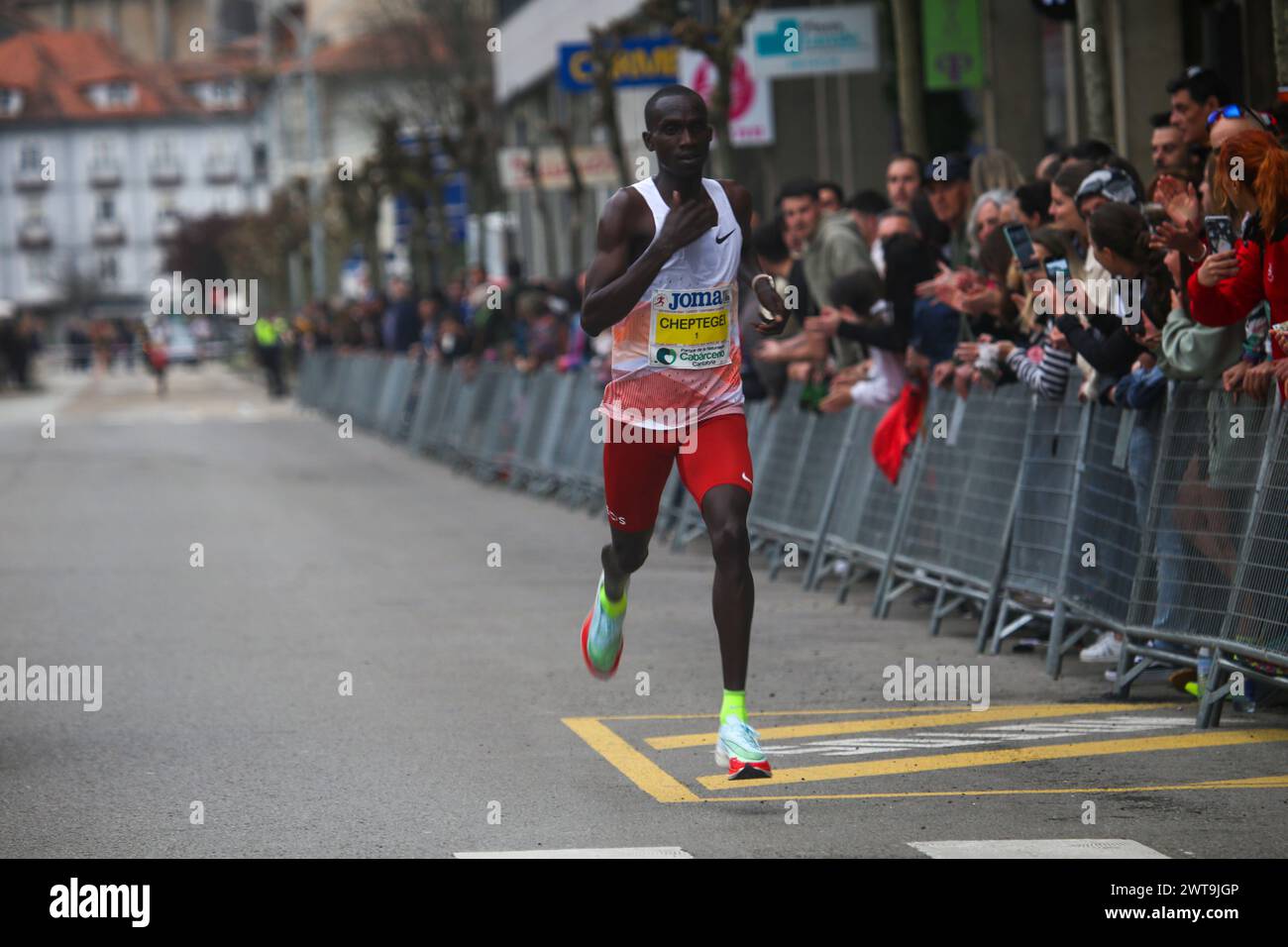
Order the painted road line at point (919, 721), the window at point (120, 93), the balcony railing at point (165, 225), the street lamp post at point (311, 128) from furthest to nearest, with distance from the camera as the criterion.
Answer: the window at point (120, 93)
the balcony railing at point (165, 225)
the street lamp post at point (311, 128)
the painted road line at point (919, 721)

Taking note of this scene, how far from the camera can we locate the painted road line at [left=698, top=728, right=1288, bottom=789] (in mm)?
7547

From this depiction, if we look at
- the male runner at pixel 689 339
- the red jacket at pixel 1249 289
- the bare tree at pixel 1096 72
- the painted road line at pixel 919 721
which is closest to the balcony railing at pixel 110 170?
the bare tree at pixel 1096 72

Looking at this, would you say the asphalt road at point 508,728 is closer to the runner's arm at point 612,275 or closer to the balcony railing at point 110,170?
the runner's arm at point 612,275

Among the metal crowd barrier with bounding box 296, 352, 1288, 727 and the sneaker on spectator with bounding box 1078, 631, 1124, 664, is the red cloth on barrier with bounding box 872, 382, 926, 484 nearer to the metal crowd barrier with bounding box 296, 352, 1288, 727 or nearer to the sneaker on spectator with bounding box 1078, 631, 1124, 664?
the metal crowd barrier with bounding box 296, 352, 1288, 727

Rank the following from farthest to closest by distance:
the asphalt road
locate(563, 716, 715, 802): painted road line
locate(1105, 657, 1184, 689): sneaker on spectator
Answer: locate(1105, 657, 1184, 689): sneaker on spectator, locate(563, 716, 715, 802): painted road line, the asphalt road

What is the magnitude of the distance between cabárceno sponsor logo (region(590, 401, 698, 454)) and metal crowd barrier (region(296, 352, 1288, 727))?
6.84ft

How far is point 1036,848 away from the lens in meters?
6.24

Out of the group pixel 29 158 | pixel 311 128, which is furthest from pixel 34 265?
pixel 311 128

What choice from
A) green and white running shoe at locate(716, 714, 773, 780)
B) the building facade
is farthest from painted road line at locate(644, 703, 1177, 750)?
the building facade

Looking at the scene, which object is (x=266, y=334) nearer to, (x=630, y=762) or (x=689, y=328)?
(x=630, y=762)
